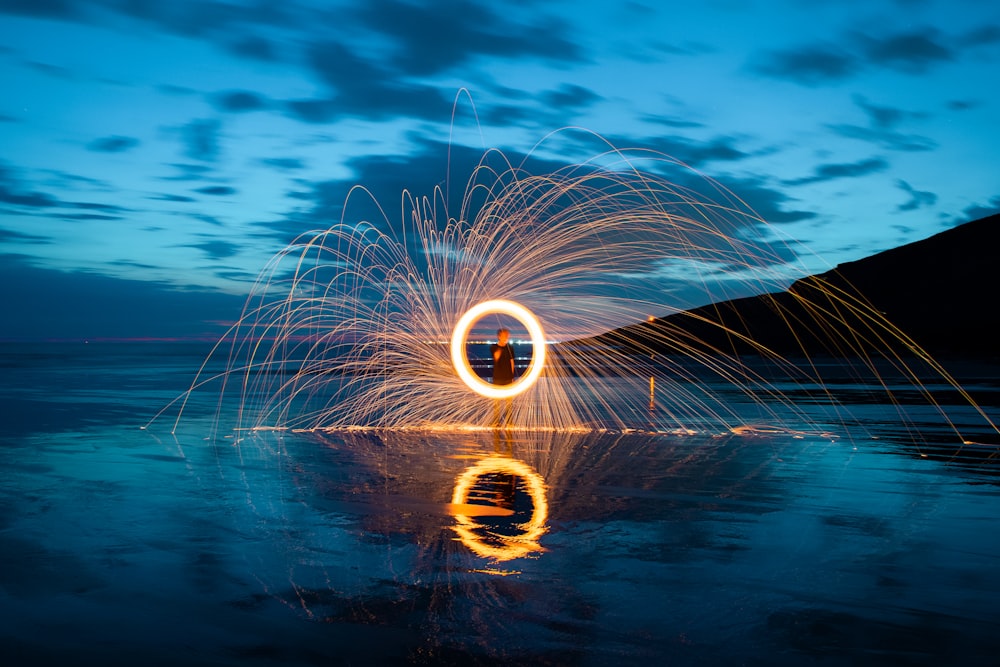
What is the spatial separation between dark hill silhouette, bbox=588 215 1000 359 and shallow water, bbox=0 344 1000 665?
8510cm

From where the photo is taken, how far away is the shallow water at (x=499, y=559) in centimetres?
484

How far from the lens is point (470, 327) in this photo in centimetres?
1644

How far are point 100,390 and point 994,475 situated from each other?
94.1 feet

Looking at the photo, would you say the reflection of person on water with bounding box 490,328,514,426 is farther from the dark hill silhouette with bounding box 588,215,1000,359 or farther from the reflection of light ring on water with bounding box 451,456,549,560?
the dark hill silhouette with bounding box 588,215,1000,359

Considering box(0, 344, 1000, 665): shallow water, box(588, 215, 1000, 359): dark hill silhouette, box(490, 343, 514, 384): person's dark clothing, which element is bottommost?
box(0, 344, 1000, 665): shallow water

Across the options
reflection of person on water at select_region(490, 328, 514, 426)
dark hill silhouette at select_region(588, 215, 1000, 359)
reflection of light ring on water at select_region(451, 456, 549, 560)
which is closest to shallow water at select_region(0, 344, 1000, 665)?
reflection of light ring on water at select_region(451, 456, 549, 560)

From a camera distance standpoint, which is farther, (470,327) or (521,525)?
(470,327)

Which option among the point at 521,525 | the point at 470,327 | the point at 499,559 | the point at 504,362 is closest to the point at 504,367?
the point at 504,362

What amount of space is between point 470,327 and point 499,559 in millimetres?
9989

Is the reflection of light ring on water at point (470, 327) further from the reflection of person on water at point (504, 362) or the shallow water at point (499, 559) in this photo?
the shallow water at point (499, 559)

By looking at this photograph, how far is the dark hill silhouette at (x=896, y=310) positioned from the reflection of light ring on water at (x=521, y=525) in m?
84.5

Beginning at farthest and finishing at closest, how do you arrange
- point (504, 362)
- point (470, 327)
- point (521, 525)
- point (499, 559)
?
1. point (470, 327)
2. point (504, 362)
3. point (521, 525)
4. point (499, 559)

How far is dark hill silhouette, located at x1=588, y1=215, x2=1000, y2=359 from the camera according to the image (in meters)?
102

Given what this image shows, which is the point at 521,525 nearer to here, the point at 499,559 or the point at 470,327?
the point at 499,559
